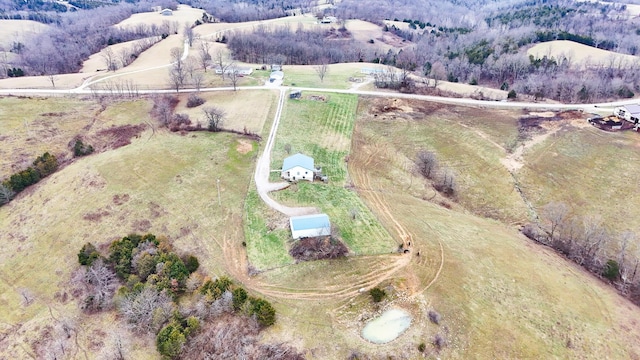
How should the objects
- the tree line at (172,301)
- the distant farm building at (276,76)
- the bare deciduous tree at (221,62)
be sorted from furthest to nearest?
the bare deciduous tree at (221,62), the distant farm building at (276,76), the tree line at (172,301)

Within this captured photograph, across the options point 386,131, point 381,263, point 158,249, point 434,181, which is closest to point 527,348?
point 381,263

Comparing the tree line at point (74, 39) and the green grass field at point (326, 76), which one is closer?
the green grass field at point (326, 76)

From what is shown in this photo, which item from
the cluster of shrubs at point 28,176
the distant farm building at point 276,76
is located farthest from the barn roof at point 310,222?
the distant farm building at point 276,76

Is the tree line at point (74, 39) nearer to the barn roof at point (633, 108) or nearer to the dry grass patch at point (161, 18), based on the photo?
the dry grass patch at point (161, 18)

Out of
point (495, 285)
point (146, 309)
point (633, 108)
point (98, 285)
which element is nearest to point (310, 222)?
point (146, 309)

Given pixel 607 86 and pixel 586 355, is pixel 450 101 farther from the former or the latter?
pixel 586 355

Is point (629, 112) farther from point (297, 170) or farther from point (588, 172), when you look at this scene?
point (297, 170)
